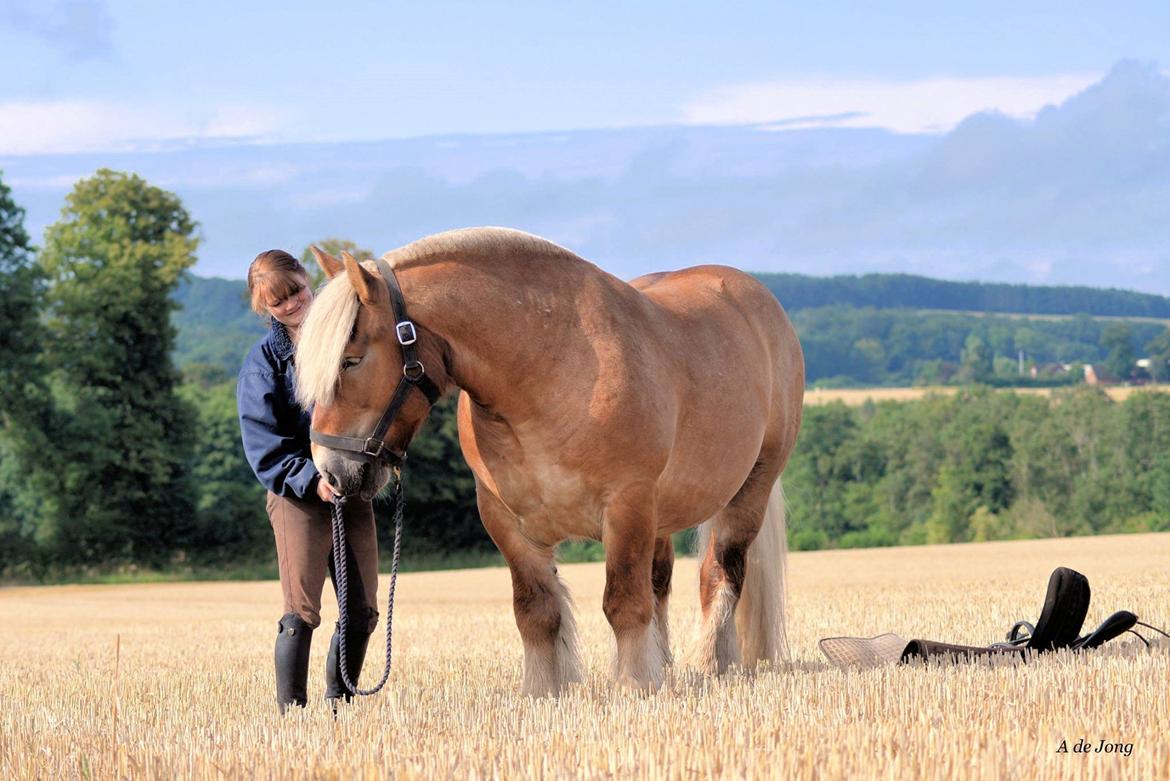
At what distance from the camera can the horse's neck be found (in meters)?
5.57

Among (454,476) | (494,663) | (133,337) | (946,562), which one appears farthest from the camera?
(454,476)

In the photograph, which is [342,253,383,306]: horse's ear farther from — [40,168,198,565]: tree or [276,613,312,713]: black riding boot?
[40,168,198,565]: tree

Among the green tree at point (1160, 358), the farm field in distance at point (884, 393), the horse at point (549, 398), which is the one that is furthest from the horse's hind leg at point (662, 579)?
the green tree at point (1160, 358)

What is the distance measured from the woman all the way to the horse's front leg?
44.8 inches

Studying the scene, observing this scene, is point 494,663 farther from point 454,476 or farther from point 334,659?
point 454,476

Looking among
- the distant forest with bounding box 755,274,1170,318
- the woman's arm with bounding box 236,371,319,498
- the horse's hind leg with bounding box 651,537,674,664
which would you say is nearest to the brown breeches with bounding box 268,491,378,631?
the woman's arm with bounding box 236,371,319,498

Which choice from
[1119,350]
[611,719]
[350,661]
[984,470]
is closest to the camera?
[611,719]

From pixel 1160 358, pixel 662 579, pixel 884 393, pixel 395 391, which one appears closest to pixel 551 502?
pixel 395 391

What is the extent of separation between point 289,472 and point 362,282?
1109 mm

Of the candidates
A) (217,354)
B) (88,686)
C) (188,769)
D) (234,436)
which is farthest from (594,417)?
(217,354)

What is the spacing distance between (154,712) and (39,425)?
3211 cm

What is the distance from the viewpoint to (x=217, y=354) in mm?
94750

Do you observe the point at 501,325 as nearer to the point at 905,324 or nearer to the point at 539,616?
the point at 539,616

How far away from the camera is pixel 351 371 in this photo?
5.31 metres
